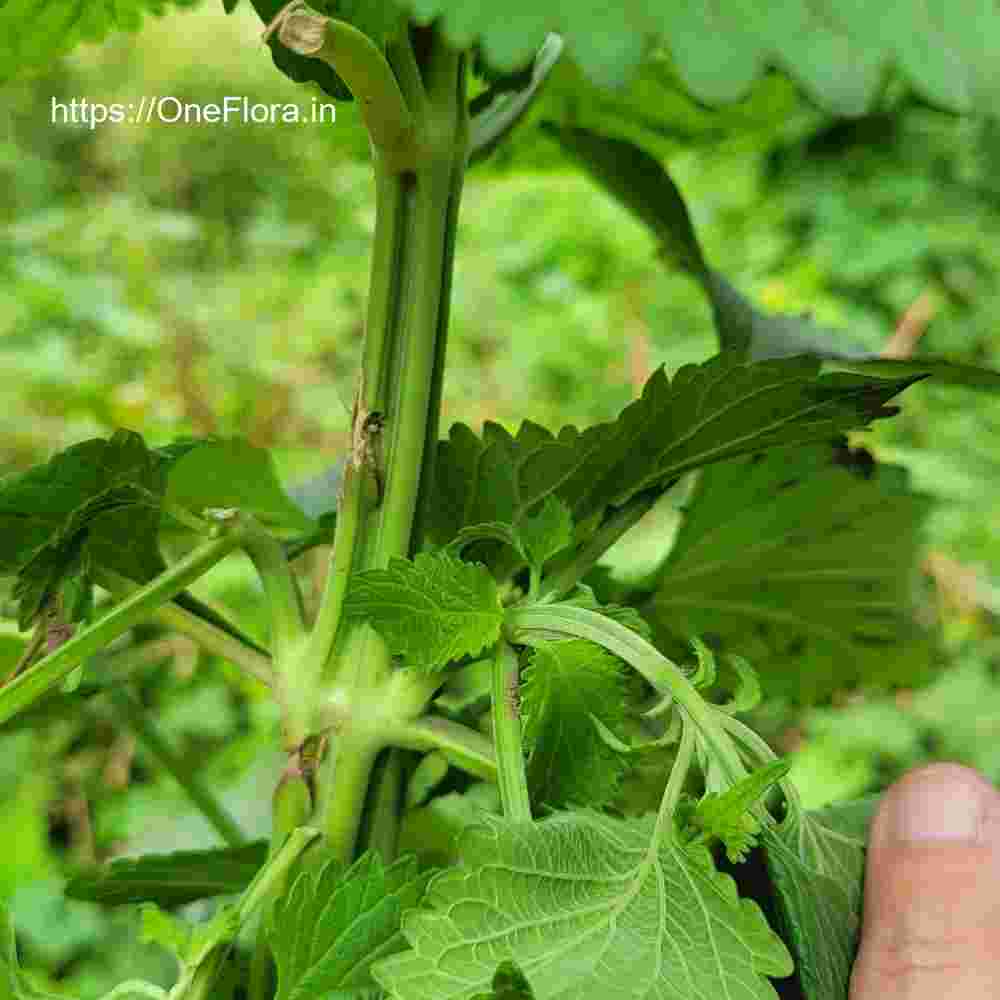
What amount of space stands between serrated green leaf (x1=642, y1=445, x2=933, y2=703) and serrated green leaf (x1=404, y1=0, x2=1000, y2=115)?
228 mm

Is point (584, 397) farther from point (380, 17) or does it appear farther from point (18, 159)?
point (380, 17)

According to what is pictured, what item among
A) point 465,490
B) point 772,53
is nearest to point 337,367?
point 465,490

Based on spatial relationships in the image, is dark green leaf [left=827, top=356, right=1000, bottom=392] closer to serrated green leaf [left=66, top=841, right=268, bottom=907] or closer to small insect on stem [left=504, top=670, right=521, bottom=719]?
small insect on stem [left=504, top=670, right=521, bottom=719]

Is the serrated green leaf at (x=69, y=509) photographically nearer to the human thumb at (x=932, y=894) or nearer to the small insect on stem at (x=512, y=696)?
the small insect on stem at (x=512, y=696)

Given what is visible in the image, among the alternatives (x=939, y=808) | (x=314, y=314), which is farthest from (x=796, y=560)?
(x=314, y=314)

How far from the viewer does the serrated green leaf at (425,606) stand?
12.4 inches

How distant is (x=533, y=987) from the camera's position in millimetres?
271

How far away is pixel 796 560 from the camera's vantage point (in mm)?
492

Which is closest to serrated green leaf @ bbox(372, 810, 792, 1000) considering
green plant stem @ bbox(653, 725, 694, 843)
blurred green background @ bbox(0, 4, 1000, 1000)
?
green plant stem @ bbox(653, 725, 694, 843)

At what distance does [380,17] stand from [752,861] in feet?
0.70

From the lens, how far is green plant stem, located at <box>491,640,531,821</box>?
11.7 inches

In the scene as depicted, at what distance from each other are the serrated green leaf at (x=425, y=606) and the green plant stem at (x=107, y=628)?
0.04 m

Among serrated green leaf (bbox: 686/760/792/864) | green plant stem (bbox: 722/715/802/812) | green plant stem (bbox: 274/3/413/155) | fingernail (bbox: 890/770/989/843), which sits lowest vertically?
fingernail (bbox: 890/770/989/843)

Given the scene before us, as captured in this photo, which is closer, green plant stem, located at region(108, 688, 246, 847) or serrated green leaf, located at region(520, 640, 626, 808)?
serrated green leaf, located at region(520, 640, 626, 808)
